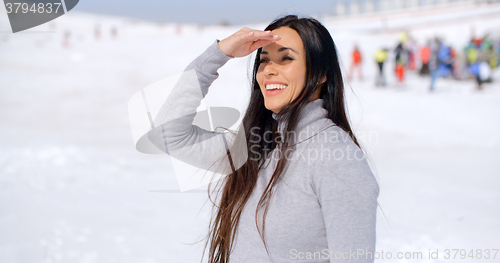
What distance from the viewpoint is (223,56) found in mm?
1453

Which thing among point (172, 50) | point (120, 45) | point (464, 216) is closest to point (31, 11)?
point (464, 216)

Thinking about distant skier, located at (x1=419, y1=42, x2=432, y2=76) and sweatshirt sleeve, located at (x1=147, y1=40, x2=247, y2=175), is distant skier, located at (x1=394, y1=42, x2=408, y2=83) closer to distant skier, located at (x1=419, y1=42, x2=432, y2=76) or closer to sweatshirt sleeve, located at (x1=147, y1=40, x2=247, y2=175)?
distant skier, located at (x1=419, y1=42, x2=432, y2=76)

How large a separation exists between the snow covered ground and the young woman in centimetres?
43

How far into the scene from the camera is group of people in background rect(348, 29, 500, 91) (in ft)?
34.4

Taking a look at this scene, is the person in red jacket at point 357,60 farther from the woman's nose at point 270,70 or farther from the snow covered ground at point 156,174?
the woman's nose at point 270,70

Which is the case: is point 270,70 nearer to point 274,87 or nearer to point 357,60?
point 274,87

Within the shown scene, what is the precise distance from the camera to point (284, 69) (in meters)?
1.40

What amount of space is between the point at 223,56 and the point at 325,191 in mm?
672

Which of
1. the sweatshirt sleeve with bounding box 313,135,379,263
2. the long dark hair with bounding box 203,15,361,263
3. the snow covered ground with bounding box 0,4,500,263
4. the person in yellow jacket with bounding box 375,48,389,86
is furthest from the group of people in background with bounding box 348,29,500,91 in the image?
the sweatshirt sleeve with bounding box 313,135,379,263

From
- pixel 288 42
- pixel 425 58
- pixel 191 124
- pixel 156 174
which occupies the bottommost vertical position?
pixel 425 58

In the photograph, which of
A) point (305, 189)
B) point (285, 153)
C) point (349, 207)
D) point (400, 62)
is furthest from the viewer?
point (400, 62)

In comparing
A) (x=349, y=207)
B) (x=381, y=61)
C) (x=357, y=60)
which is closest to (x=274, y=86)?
(x=349, y=207)

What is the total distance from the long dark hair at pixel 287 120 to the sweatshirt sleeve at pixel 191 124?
3.6 inches

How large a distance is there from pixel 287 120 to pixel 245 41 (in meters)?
0.34
